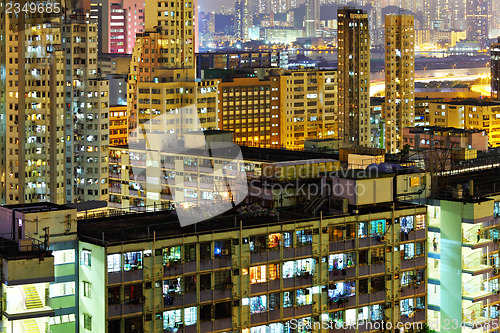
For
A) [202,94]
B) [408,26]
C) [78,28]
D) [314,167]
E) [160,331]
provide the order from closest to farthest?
[160,331] → [314,167] → [78,28] → [202,94] → [408,26]

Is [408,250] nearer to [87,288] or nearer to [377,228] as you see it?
[377,228]

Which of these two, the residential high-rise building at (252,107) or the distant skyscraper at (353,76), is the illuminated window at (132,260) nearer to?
the distant skyscraper at (353,76)

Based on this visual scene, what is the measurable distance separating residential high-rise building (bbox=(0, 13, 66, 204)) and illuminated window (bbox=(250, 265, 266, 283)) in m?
46.0

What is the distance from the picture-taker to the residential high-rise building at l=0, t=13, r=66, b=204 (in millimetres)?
74625

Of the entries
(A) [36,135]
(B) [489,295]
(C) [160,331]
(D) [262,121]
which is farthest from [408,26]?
(C) [160,331]

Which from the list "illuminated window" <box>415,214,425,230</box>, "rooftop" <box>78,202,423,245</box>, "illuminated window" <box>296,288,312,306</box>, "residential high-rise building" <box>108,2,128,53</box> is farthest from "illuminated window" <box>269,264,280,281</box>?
"residential high-rise building" <box>108,2,128,53</box>

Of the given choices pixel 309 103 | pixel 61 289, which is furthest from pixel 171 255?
→ pixel 309 103

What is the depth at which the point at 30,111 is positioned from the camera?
75.6 m

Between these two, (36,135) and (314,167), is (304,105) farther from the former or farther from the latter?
(314,167)

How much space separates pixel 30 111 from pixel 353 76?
140ft

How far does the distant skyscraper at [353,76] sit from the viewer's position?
108 meters

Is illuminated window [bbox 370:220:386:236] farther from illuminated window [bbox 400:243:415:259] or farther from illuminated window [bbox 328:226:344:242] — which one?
illuminated window [bbox 328:226:344:242]

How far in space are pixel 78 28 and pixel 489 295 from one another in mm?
53941

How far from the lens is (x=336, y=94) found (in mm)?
116625
